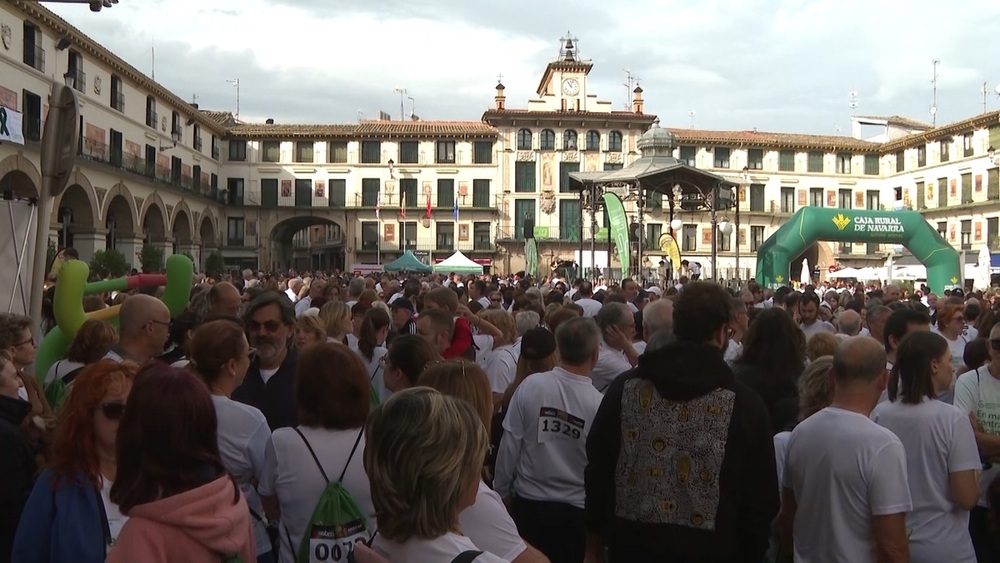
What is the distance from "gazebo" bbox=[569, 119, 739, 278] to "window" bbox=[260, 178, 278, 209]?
3480 centimetres

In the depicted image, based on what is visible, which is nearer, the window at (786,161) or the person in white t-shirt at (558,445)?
the person in white t-shirt at (558,445)

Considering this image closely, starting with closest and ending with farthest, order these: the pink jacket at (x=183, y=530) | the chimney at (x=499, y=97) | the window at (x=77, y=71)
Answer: the pink jacket at (x=183, y=530)
the window at (x=77, y=71)
the chimney at (x=499, y=97)

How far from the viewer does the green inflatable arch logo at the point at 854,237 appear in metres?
20.6

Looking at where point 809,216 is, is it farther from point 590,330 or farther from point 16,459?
point 16,459

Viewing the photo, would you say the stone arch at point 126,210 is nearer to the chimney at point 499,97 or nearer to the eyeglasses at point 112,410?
the chimney at point 499,97

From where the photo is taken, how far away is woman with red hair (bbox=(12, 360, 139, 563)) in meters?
2.67

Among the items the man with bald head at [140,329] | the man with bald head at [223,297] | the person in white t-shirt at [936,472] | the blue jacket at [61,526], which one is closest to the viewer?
the blue jacket at [61,526]

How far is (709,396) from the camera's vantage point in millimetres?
3229

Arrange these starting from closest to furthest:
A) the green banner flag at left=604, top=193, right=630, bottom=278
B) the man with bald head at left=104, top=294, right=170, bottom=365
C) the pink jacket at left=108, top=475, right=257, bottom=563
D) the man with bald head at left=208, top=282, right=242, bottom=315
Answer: the pink jacket at left=108, top=475, right=257, bottom=563 < the man with bald head at left=104, top=294, right=170, bottom=365 < the man with bald head at left=208, top=282, right=242, bottom=315 < the green banner flag at left=604, top=193, right=630, bottom=278

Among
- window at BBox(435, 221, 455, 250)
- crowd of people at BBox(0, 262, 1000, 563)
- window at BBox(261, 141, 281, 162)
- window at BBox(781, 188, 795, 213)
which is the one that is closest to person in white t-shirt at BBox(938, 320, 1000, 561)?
crowd of people at BBox(0, 262, 1000, 563)

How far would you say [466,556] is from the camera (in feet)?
7.50

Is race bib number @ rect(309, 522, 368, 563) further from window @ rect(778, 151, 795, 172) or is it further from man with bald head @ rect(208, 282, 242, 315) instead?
window @ rect(778, 151, 795, 172)

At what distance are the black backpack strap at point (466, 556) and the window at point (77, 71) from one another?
35.6 metres

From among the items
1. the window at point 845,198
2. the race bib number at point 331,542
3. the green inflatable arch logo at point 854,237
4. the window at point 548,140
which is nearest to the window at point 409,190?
the window at point 548,140
